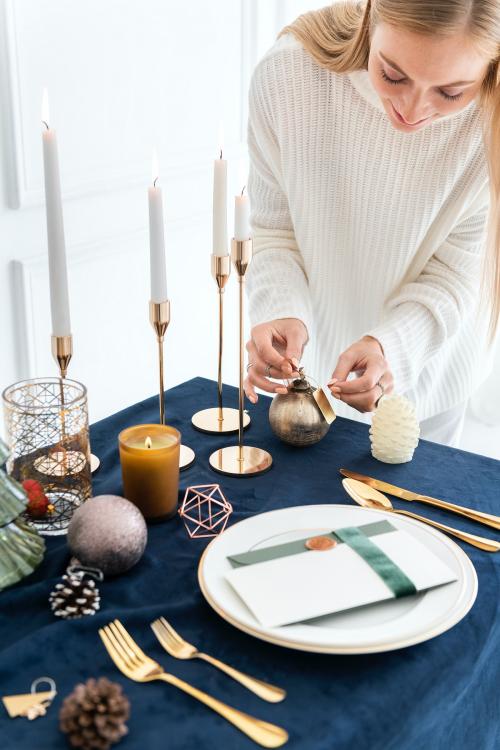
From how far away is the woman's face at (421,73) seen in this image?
1.12 m

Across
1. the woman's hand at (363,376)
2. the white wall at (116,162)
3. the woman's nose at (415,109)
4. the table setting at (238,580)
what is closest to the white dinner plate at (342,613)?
the table setting at (238,580)

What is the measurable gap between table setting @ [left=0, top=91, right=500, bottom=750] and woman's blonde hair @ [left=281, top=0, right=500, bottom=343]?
0.35 meters

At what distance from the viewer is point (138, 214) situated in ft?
8.20

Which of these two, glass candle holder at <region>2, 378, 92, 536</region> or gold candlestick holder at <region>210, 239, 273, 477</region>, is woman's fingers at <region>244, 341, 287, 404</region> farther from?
glass candle holder at <region>2, 378, 92, 536</region>

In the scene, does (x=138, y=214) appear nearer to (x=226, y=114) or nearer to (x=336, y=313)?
(x=226, y=114)

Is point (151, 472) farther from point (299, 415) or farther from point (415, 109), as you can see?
point (415, 109)

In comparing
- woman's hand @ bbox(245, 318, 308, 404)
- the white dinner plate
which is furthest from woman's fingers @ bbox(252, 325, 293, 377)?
the white dinner plate

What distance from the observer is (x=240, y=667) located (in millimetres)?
770

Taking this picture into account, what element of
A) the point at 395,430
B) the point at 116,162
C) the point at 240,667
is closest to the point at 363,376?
the point at 395,430

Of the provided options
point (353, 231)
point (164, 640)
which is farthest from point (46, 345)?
point (164, 640)

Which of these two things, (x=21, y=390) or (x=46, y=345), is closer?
(x=21, y=390)

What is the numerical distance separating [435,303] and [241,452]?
0.50 meters

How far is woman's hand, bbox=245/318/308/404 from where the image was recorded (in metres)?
1.21

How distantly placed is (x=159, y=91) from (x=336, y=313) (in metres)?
1.17
